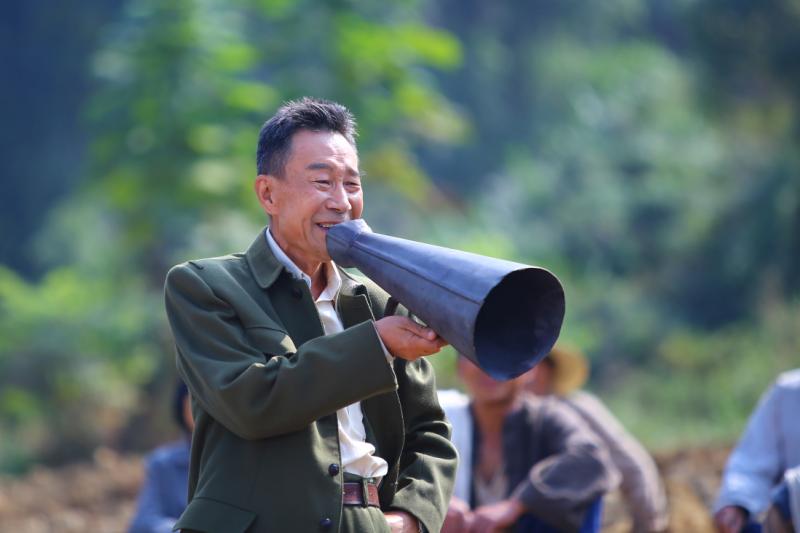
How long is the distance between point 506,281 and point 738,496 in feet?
8.37

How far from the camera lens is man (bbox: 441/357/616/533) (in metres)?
5.15

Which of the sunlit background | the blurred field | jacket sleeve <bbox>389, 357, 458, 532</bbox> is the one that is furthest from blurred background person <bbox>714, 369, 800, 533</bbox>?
the sunlit background

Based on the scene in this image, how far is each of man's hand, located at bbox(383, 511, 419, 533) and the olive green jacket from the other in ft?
0.07

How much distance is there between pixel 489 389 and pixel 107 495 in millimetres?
6434

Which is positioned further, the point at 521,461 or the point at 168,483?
the point at 168,483

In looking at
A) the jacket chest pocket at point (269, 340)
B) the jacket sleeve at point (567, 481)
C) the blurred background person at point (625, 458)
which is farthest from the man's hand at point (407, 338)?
the blurred background person at point (625, 458)

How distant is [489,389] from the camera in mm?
5492

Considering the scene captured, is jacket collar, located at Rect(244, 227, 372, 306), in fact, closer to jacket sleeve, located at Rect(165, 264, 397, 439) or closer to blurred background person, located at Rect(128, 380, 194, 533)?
jacket sleeve, located at Rect(165, 264, 397, 439)

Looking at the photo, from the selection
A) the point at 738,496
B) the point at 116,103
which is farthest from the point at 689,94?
the point at 738,496

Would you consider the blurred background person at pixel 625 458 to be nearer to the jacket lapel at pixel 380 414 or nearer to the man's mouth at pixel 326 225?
the jacket lapel at pixel 380 414

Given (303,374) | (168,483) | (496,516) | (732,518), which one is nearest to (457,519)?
(496,516)

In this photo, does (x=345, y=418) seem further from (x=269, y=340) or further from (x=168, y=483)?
(x=168, y=483)

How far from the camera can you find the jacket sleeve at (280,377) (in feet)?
9.43

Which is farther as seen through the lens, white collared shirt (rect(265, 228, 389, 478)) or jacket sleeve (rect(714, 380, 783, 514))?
jacket sleeve (rect(714, 380, 783, 514))
